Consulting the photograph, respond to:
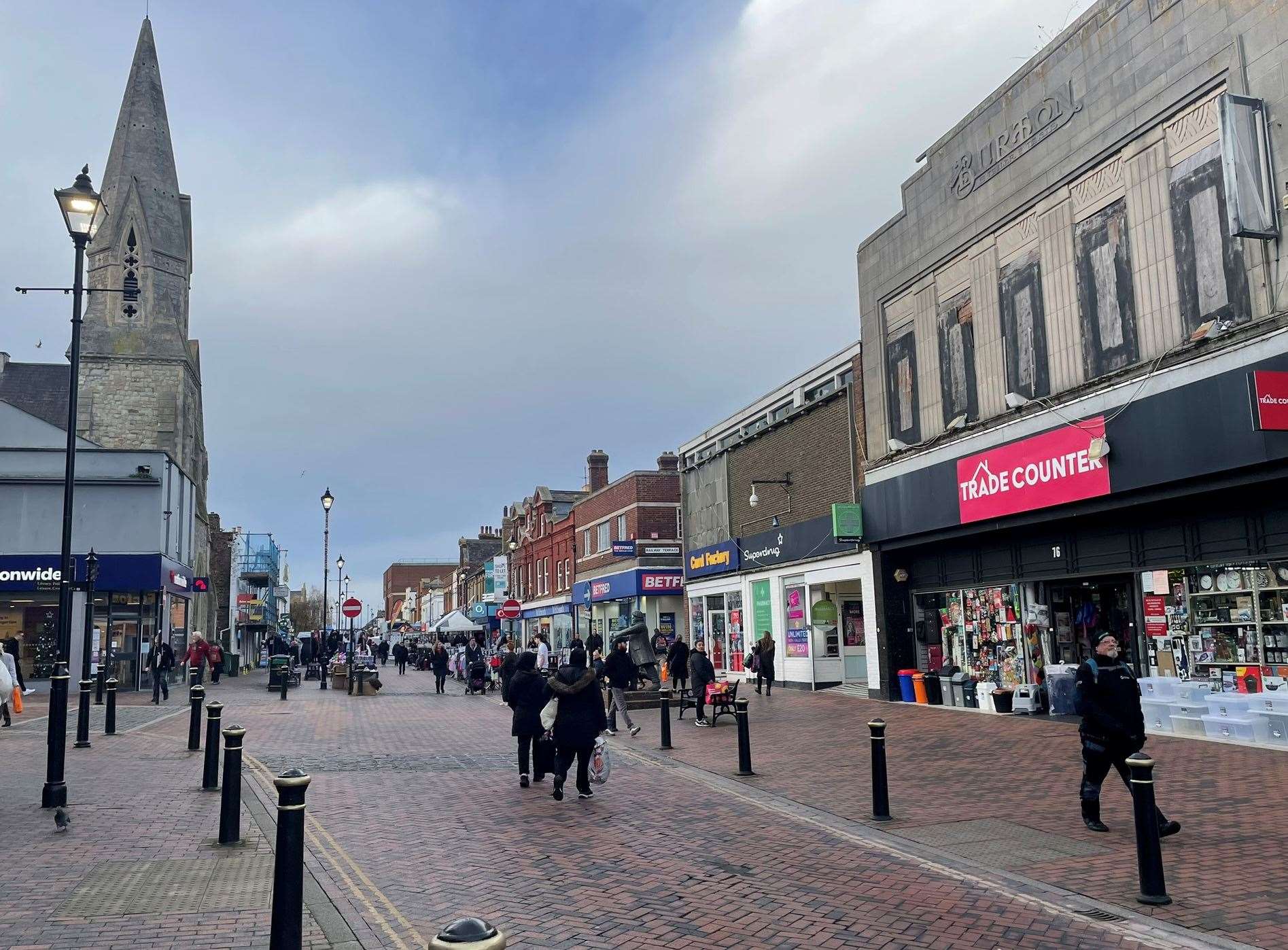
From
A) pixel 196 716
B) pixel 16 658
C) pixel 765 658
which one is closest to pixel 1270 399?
pixel 765 658

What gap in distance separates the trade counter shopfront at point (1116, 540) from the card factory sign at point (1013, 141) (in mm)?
5001

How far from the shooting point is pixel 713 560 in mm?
33125

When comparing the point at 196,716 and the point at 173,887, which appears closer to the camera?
the point at 173,887

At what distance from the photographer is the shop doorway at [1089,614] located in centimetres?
1648

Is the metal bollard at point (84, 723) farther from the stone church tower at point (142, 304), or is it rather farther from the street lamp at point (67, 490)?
the stone church tower at point (142, 304)

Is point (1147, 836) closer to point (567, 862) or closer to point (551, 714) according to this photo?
point (567, 862)

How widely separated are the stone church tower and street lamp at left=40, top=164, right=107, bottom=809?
1362 inches

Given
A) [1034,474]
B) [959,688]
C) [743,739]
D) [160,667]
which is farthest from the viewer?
[160,667]

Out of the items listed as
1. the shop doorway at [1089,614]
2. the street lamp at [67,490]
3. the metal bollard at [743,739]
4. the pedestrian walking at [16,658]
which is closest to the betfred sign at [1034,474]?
the shop doorway at [1089,614]

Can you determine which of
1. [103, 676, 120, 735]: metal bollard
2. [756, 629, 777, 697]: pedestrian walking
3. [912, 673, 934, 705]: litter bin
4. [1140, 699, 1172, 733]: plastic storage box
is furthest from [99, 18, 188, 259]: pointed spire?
[1140, 699, 1172, 733]: plastic storage box

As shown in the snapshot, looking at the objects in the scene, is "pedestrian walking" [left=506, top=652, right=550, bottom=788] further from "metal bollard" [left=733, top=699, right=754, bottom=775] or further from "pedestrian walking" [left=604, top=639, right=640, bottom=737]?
"pedestrian walking" [left=604, top=639, right=640, bottom=737]

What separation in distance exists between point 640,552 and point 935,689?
22006 millimetres

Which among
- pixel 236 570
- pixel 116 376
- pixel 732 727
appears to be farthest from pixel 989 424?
pixel 236 570

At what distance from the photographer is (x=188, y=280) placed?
4991cm
